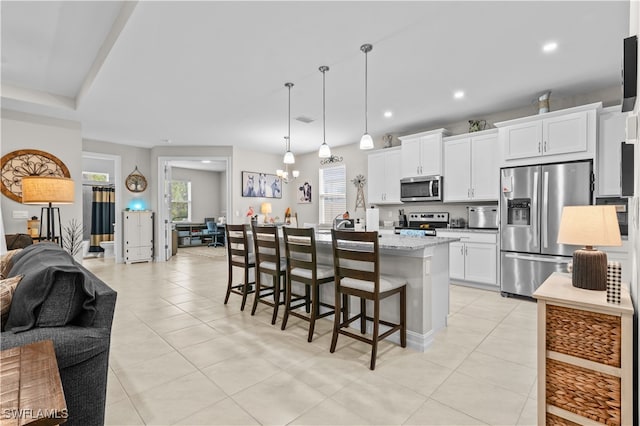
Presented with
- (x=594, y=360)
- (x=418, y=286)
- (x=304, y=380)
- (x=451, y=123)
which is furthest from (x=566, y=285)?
(x=451, y=123)

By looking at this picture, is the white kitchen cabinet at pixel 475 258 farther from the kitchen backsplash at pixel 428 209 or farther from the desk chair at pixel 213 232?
the desk chair at pixel 213 232

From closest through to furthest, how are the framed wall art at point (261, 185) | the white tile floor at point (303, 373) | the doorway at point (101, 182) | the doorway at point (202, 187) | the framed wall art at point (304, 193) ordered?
the white tile floor at point (303, 373), the doorway at point (101, 182), the framed wall art at point (261, 185), the framed wall art at point (304, 193), the doorway at point (202, 187)

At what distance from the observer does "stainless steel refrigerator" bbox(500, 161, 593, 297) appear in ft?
12.2

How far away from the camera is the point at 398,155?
5648 millimetres

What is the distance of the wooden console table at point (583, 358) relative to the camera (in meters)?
1.34

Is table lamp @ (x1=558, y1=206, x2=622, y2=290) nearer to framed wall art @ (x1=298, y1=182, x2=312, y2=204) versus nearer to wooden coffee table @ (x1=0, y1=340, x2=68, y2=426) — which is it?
wooden coffee table @ (x1=0, y1=340, x2=68, y2=426)

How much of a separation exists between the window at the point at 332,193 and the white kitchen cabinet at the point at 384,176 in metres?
0.96

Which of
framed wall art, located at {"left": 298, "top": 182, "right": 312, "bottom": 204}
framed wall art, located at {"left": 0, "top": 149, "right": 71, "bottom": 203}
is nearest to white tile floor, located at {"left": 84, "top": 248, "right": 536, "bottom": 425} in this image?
framed wall art, located at {"left": 0, "top": 149, "right": 71, "bottom": 203}

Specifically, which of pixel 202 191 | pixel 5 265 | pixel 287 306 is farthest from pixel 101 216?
pixel 287 306

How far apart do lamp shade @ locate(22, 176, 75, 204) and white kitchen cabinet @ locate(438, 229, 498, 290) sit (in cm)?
521

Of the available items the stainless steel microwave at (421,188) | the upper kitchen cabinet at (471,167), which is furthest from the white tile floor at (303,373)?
the stainless steel microwave at (421,188)

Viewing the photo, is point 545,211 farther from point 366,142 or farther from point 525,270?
point 366,142

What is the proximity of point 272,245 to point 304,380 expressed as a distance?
4.53 feet

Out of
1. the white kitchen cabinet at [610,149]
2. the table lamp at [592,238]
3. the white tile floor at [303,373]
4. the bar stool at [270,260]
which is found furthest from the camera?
the white kitchen cabinet at [610,149]
